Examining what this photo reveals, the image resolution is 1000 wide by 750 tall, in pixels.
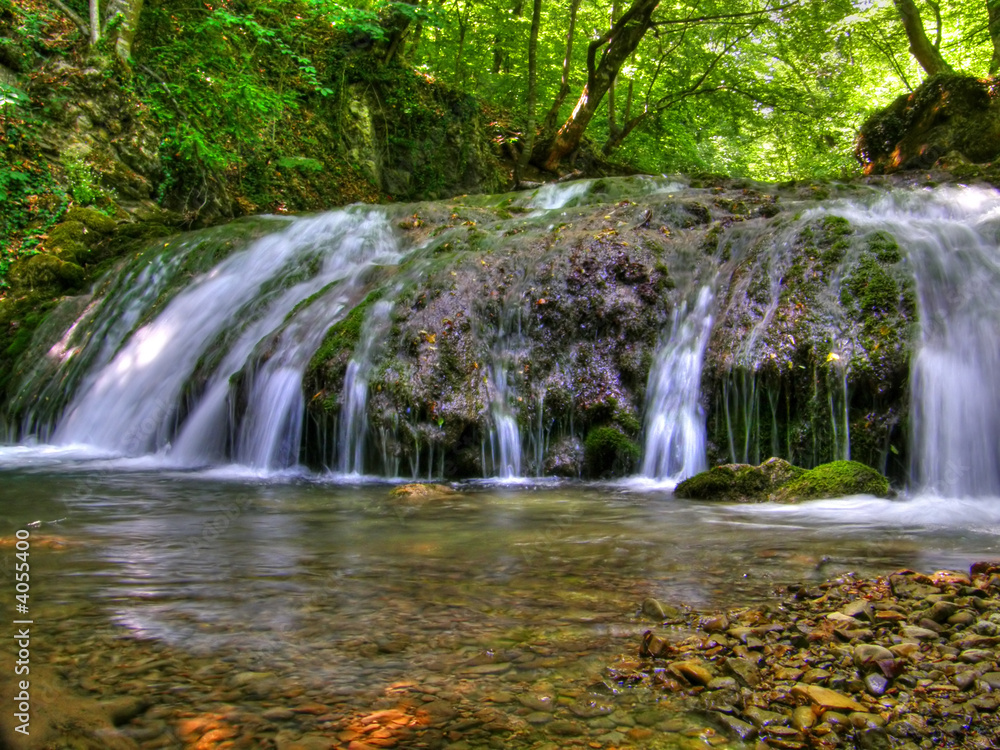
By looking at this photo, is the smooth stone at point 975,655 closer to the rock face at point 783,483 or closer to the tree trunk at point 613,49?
the rock face at point 783,483

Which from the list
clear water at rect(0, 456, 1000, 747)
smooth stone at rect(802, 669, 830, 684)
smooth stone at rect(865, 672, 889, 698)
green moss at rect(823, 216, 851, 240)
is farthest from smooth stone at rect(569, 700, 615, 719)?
green moss at rect(823, 216, 851, 240)

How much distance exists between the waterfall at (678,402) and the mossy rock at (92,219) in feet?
28.9

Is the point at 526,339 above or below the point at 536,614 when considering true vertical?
above

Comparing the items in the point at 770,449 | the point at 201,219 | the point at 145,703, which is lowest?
the point at 145,703

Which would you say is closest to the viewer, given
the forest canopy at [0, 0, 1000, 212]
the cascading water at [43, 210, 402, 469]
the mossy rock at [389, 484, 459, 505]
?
the mossy rock at [389, 484, 459, 505]

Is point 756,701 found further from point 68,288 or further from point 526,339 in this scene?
point 68,288

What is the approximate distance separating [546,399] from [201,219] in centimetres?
824

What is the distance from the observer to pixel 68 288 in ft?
33.7

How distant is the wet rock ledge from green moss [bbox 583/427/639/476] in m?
3.57

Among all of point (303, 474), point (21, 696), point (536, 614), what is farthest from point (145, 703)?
point (303, 474)

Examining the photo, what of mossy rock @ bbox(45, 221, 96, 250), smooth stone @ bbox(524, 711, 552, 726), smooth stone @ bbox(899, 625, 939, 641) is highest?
mossy rock @ bbox(45, 221, 96, 250)

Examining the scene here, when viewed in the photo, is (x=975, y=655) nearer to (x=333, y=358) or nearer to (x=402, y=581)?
(x=402, y=581)

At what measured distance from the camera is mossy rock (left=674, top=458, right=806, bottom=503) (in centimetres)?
481

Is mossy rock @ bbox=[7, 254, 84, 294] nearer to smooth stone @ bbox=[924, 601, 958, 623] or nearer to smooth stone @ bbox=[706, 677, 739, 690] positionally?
smooth stone @ bbox=[706, 677, 739, 690]
